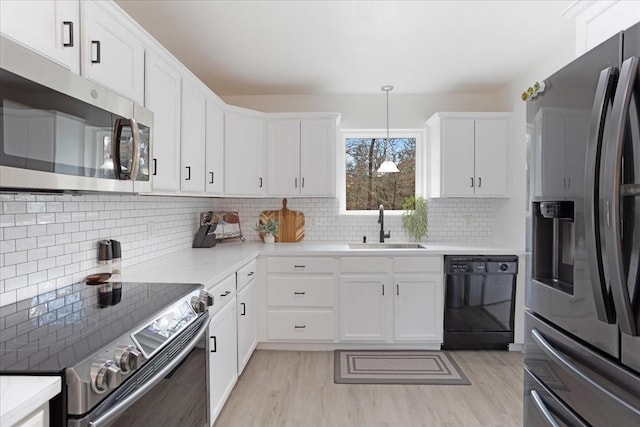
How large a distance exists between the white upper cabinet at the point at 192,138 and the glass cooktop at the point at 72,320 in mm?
978

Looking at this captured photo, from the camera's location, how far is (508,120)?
3807mm

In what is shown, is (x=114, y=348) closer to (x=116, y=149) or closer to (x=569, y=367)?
(x=116, y=149)

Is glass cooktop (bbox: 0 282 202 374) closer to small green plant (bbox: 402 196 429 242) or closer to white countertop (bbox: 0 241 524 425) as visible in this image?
white countertop (bbox: 0 241 524 425)

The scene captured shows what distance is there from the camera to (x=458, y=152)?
3812 mm

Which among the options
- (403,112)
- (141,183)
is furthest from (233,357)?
(403,112)

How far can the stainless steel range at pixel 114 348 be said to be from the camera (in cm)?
100

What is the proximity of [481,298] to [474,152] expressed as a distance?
137 cm

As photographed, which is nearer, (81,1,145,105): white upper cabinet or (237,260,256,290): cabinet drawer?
(81,1,145,105): white upper cabinet

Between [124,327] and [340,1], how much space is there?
80.8 inches

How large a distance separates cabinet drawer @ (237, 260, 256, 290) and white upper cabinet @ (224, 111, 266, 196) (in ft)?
2.44

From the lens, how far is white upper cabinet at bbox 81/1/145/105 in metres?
1.56

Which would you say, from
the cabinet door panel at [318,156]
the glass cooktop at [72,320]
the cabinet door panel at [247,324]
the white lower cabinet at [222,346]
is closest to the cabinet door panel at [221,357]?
the white lower cabinet at [222,346]

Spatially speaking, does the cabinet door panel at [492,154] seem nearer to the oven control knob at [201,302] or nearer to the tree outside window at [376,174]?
the tree outside window at [376,174]

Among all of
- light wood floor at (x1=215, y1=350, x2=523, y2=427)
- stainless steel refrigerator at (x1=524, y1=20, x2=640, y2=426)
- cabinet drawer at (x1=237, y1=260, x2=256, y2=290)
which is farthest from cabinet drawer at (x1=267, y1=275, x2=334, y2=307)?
stainless steel refrigerator at (x1=524, y1=20, x2=640, y2=426)
